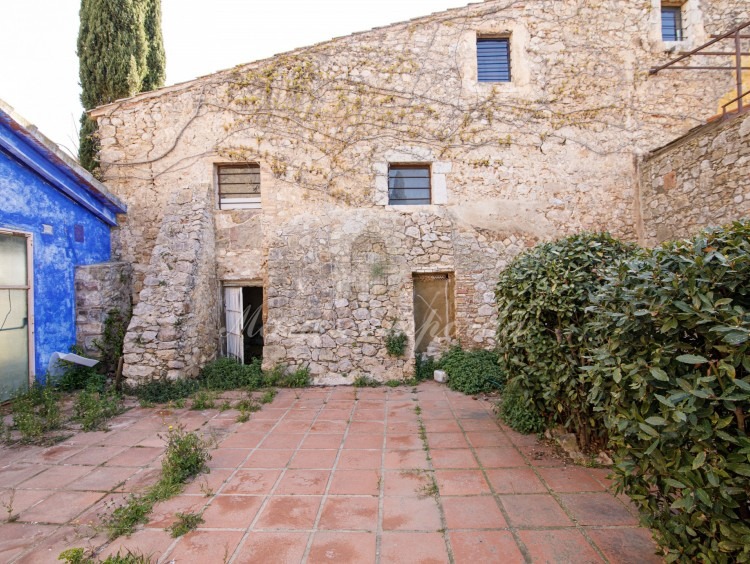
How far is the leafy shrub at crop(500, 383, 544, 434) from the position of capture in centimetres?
428

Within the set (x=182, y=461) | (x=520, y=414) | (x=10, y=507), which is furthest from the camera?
(x=520, y=414)

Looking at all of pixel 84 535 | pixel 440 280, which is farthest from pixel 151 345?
pixel 440 280

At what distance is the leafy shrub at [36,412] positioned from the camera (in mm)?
4403

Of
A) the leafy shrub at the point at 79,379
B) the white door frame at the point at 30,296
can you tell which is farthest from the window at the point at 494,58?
the leafy shrub at the point at 79,379

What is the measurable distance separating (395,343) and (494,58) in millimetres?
5732

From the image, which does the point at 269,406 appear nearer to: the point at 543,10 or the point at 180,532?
the point at 180,532

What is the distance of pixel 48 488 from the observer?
3.41 m

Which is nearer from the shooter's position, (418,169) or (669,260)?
(669,260)

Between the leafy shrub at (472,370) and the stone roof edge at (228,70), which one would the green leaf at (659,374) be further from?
the stone roof edge at (228,70)

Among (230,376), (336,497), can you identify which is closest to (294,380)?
(230,376)

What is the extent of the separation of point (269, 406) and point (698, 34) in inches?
395

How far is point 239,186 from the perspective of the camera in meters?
7.24

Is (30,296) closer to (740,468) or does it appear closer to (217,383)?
(217,383)

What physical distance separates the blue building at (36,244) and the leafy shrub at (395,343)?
→ 5.37 meters
